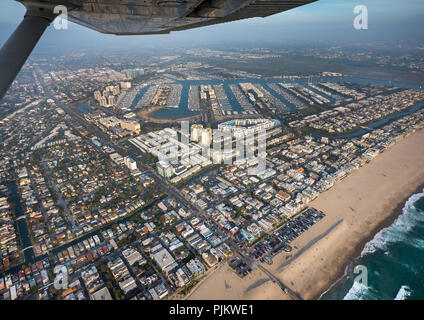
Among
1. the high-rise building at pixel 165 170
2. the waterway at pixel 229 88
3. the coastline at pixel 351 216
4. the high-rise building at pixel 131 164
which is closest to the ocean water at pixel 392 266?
the coastline at pixel 351 216

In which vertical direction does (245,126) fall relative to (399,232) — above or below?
above

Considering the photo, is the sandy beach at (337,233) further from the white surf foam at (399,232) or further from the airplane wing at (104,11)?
the airplane wing at (104,11)

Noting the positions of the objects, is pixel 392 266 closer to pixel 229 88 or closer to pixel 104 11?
pixel 104 11

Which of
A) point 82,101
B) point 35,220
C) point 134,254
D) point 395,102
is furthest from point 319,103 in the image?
point 82,101

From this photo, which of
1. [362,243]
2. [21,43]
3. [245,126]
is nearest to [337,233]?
[362,243]

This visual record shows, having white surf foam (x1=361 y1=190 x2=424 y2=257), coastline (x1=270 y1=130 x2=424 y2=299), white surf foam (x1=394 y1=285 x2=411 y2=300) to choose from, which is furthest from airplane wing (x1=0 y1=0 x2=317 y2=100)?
white surf foam (x1=361 y1=190 x2=424 y2=257)

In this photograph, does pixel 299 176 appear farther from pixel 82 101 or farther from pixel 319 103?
pixel 82 101

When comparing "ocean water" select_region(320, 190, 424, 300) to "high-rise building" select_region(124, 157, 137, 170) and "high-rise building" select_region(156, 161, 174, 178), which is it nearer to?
"high-rise building" select_region(156, 161, 174, 178)
